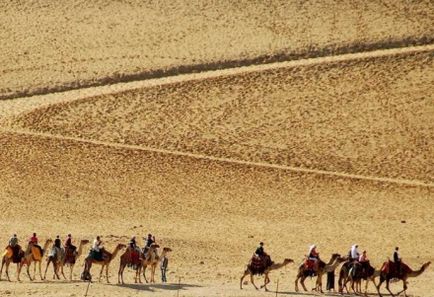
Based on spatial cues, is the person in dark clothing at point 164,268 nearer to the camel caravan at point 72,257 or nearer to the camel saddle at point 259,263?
the camel caravan at point 72,257

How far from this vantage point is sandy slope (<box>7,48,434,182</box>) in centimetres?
6538

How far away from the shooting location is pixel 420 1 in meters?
81.6

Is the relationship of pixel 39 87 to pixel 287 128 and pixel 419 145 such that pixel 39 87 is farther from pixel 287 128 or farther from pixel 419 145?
pixel 419 145

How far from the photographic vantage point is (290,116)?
69.9 metres

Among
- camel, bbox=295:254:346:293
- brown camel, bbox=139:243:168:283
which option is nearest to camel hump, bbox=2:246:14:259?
brown camel, bbox=139:243:168:283

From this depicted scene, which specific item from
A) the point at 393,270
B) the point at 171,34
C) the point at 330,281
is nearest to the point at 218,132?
the point at 171,34

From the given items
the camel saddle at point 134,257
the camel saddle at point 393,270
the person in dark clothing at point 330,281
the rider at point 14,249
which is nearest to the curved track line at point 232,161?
the person in dark clothing at point 330,281

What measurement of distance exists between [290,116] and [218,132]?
4.43 m

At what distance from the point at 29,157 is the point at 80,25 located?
19.7 meters

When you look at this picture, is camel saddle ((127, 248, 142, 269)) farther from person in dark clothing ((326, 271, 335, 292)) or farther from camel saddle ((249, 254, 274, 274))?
person in dark clothing ((326, 271, 335, 292))

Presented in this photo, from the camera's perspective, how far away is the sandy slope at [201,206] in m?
52.2

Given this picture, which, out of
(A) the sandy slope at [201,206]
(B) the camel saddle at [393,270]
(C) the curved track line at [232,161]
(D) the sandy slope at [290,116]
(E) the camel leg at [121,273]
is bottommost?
(E) the camel leg at [121,273]

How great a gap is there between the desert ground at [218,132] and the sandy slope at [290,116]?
4.1 inches

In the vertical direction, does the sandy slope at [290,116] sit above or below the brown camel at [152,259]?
above
